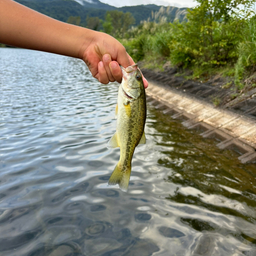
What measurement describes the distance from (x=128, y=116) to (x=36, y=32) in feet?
3.66

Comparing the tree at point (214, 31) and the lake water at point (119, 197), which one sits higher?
the tree at point (214, 31)

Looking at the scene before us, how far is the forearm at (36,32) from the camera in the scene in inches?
79.4

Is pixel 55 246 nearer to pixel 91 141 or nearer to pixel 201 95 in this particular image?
pixel 91 141

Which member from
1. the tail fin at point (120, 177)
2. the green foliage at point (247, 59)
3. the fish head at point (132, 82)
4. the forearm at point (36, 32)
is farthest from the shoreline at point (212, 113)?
the forearm at point (36, 32)

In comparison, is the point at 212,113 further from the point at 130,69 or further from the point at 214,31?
the point at 130,69

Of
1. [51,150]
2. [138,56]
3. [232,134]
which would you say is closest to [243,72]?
[232,134]

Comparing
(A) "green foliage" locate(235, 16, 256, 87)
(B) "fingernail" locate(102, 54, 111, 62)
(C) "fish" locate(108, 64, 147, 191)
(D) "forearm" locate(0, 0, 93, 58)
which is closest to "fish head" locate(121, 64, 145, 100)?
(C) "fish" locate(108, 64, 147, 191)

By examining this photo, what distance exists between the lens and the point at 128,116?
2633 millimetres

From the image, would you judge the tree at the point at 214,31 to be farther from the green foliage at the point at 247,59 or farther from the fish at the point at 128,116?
the fish at the point at 128,116

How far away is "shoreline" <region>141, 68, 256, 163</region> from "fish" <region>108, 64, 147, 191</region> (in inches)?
181

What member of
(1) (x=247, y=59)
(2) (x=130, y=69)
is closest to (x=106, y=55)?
(2) (x=130, y=69)

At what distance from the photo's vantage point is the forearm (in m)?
2.02

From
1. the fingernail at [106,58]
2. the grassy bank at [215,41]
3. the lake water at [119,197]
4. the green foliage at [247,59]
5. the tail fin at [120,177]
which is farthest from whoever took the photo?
the grassy bank at [215,41]

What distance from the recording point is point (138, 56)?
25.9 metres
